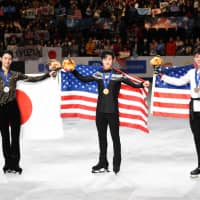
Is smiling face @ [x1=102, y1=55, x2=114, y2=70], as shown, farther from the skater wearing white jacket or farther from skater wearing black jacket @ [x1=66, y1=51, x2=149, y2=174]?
the skater wearing white jacket

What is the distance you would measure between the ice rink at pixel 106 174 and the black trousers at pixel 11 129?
27 cm

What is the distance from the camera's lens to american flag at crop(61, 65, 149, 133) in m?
8.08

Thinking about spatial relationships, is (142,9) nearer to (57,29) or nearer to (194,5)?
(194,5)

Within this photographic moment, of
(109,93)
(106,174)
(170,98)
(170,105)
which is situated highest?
(109,93)

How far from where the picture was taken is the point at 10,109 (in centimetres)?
731

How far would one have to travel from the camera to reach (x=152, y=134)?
35.2 feet

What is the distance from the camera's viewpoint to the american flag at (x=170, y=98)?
8.13 meters

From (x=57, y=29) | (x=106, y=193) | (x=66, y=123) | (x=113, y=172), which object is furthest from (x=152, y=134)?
(x=57, y=29)

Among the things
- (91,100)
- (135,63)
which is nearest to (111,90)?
(91,100)

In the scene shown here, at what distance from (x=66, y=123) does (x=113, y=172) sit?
4807 mm

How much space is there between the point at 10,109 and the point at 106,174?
5.25 ft

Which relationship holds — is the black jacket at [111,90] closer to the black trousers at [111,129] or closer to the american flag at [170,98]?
the black trousers at [111,129]

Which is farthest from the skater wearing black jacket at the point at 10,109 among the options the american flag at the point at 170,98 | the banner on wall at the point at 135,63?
the banner on wall at the point at 135,63

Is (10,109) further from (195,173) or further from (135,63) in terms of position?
(135,63)
